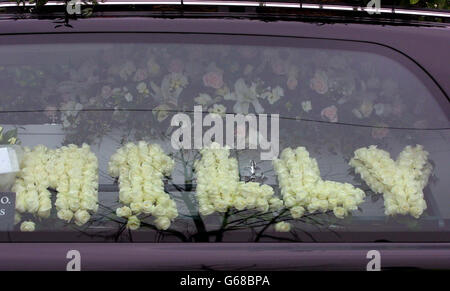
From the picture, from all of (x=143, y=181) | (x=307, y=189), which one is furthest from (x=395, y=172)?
(x=143, y=181)

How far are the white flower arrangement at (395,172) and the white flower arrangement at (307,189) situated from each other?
0.08 m

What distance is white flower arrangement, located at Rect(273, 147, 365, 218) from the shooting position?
2.12 m

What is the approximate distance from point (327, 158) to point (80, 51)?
87cm

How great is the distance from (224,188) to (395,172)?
574mm

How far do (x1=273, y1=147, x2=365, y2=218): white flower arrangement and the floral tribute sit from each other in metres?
0.60

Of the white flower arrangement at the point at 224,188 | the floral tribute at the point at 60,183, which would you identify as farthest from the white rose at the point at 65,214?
the white flower arrangement at the point at 224,188

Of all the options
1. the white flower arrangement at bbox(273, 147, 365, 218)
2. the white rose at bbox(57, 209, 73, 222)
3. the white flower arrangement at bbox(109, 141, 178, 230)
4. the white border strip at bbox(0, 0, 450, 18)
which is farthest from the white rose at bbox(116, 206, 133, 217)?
the white border strip at bbox(0, 0, 450, 18)

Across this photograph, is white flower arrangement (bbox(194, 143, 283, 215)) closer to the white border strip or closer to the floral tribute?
the floral tribute

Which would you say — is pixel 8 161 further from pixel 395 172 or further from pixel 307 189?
pixel 395 172

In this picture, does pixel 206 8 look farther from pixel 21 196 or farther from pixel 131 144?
pixel 21 196

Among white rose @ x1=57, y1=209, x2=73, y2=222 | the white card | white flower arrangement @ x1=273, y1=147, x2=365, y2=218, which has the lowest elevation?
white rose @ x1=57, y1=209, x2=73, y2=222

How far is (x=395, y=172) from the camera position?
2254mm

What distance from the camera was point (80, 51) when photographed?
220 cm

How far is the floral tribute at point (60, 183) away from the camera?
2092 mm
